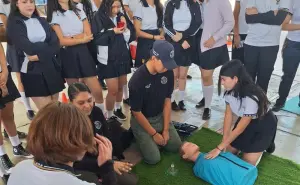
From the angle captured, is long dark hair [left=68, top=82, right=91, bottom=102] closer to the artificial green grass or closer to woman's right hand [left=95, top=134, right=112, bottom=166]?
woman's right hand [left=95, top=134, right=112, bottom=166]

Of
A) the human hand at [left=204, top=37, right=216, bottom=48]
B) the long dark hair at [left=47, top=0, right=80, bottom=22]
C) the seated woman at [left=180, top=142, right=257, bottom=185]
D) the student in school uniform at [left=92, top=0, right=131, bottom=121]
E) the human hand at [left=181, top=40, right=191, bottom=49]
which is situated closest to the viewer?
the seated woman at [left=180, top=142, right=257, bottom=185]

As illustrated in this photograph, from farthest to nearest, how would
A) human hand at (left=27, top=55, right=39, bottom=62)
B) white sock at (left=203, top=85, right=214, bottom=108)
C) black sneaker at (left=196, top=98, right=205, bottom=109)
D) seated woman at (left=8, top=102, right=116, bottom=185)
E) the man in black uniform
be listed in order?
black sneaker at (left=196, top=98, right=205, bottom=109)
white sock at (left=203, top=85, right=214, bottom=108)
human hand at (left=27, top=55, right=39, bottom=62)
the man in black uniform
seated woman at (left=8, top=102, right=116, bottom=185)

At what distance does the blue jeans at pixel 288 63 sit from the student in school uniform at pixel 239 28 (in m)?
0.46

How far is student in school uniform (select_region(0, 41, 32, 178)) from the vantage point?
7.61 feet

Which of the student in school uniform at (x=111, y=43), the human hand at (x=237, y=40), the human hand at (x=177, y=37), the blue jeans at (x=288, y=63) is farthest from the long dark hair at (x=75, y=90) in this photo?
the blue jeans at (x=288, y=63)

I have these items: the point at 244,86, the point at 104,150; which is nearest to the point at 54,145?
the point at 104,150

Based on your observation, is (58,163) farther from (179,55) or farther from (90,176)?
(179,55)

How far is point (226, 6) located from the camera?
2945mm

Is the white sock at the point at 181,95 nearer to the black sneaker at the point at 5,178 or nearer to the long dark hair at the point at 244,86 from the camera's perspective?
the long dark hair at the point at 244,86

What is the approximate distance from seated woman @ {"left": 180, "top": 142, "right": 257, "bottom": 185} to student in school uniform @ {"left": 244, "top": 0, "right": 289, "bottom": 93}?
4.14 ft

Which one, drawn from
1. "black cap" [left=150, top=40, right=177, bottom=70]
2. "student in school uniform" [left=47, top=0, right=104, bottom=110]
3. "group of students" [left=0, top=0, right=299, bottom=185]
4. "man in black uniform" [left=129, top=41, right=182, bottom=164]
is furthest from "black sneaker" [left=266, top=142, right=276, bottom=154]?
"student in school uniform" [left=47, top=0, right=104, bottom=110]

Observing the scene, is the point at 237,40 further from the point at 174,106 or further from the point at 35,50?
the point at 35,50

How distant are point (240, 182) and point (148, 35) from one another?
1.78 m

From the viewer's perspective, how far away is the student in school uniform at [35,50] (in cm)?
236
